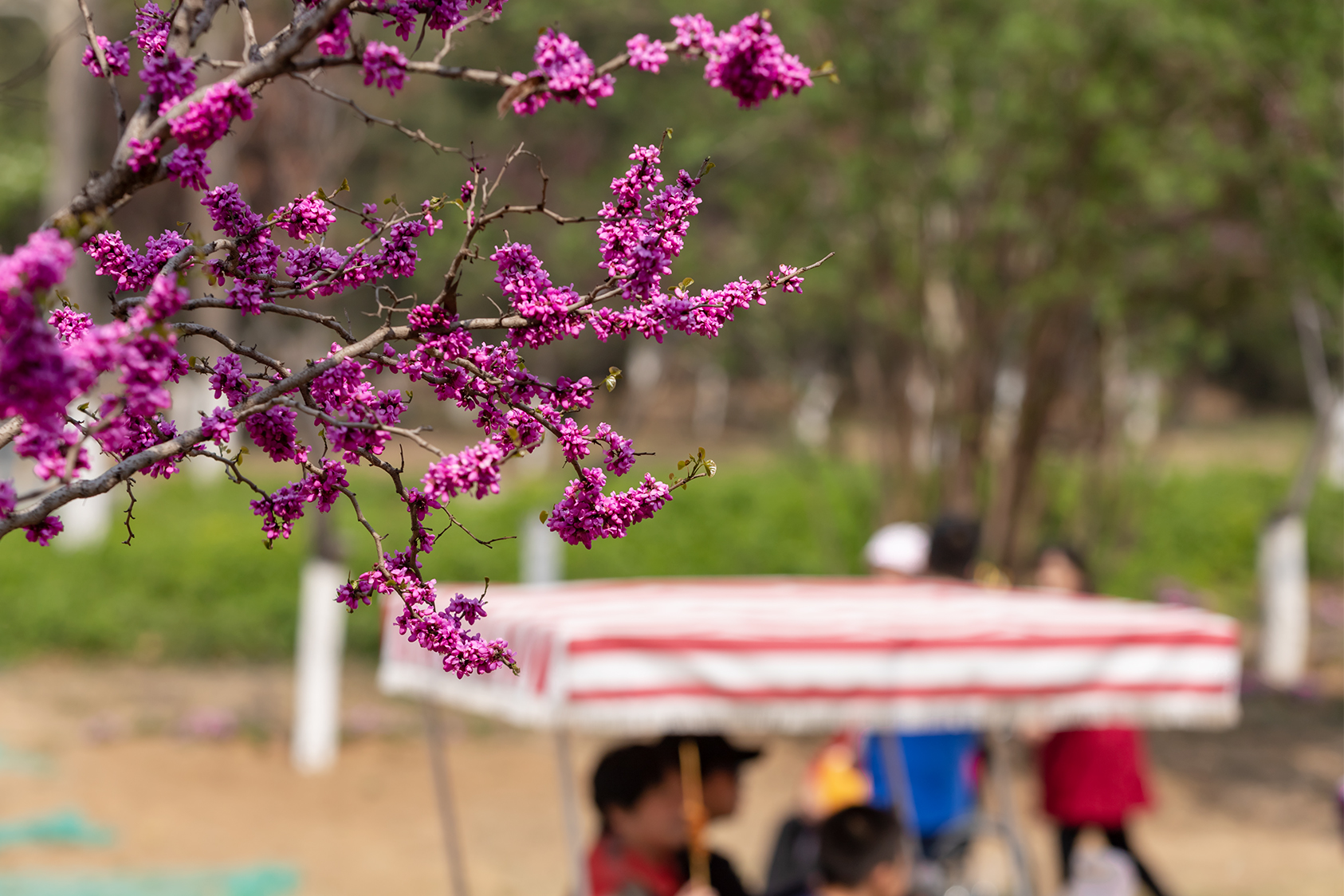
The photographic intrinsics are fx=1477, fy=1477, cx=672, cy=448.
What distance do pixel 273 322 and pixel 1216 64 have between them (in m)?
41.3

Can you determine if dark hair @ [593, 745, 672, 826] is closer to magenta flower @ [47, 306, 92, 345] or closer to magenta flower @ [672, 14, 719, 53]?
magenta flower @ [47, 306, 92, 345]

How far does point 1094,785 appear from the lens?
7.05 meters

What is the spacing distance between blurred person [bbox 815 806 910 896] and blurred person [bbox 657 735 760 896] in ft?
1.29

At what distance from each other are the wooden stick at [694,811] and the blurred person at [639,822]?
0.17 ft

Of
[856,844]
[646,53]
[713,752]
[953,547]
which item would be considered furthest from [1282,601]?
[646,53]

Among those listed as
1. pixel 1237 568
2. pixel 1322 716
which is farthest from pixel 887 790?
pixel 1237 568

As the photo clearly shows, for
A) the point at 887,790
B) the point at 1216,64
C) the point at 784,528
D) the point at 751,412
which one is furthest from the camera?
the point at 751,412

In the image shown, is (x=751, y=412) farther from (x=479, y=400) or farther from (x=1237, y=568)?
(x=479, y=400)

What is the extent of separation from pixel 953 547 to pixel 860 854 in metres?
2.80

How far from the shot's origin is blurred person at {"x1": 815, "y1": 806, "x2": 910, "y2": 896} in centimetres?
509

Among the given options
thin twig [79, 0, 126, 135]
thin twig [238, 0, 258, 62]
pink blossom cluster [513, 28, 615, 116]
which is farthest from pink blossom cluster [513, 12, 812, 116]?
thin twig [79, 0, 126, 135]

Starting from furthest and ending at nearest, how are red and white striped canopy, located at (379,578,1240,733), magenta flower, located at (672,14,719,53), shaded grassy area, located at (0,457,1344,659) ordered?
shaded grassy area, located at (0,457,1344,659) → red and white striped canopy, located at (379,578,1240,733) → magenta flower, located at (672,14,719,53)

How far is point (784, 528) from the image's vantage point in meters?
19.3

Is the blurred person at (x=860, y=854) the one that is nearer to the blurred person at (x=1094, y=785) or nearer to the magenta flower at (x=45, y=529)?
the blurred person at (x=1094, y=785)
